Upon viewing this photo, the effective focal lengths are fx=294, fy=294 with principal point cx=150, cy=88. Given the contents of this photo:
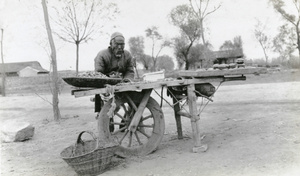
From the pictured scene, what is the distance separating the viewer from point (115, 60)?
6.44m

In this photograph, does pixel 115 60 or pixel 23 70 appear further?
pixel 23 70

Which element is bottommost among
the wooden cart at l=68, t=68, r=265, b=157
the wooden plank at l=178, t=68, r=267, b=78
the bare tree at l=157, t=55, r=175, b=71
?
the wooden cart at l=68, t=68, r=265, b=157

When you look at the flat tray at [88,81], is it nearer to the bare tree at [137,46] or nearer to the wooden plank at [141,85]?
the wooden plank at [141,85]

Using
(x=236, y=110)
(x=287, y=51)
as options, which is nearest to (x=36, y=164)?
(x=236, y=110)

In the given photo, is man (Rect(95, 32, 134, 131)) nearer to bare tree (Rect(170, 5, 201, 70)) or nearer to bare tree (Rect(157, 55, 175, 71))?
bare tree (Rect(170, 5, 201, 70))

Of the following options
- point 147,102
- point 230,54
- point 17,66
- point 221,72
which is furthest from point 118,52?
point 17,66

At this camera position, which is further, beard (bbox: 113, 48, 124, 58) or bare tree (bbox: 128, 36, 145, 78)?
bare tree (bbox: 128, 36, 145, 78)

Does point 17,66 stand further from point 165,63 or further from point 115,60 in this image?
point 115,60

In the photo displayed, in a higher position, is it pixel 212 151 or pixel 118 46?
pixel 118 46

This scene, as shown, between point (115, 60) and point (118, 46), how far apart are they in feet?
1.53

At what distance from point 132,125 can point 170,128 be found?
248cm

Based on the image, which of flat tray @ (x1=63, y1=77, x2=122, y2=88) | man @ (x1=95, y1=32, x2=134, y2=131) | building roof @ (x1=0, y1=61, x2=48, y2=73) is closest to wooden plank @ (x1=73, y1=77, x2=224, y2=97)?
flat tray @ (x1=63, y1=77, x2=122, y2=88)

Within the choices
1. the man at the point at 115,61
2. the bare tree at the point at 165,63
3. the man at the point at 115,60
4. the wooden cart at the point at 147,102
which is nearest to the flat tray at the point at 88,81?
the wooden cart at the point at 147,102

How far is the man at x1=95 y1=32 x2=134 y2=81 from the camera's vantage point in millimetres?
6059
